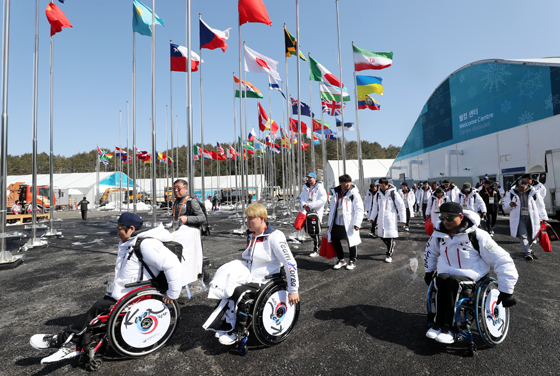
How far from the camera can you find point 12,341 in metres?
3.39

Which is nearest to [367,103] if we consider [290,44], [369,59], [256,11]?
[369,59]

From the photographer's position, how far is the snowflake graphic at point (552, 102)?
17125 millimetres

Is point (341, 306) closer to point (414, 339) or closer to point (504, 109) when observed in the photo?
point (414, 339)

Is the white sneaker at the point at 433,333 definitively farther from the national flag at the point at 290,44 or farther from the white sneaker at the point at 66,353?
the national flag at the point at 290,44

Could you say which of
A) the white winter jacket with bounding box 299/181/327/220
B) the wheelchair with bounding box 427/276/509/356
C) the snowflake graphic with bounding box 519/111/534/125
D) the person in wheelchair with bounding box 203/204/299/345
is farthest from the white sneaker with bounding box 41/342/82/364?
the snowflake graphic with bounding box 519/111/534/125

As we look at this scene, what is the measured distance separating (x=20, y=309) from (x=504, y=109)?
27272 mm

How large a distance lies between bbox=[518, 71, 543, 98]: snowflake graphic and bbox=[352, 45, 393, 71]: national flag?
13.4m

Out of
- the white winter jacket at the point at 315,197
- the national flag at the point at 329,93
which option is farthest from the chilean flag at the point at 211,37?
the national flag at the point at 329,93

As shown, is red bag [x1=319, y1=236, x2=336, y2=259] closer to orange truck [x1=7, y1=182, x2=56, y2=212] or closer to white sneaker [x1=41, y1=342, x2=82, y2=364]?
white sneaker [x1=41, y1=342, x2=82, y2=364]

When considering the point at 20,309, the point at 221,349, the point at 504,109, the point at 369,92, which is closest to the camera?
the point at 221,349

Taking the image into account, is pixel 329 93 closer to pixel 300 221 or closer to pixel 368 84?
pixel 368 84

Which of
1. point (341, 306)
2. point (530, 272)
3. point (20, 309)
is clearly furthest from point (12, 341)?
point (530, 272)

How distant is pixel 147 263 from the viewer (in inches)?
114

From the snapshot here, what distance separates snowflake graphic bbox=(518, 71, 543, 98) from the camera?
740 inches
